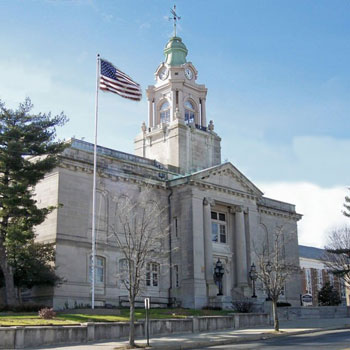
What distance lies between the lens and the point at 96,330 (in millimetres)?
26078

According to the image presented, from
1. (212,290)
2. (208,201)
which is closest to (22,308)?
(212,290)

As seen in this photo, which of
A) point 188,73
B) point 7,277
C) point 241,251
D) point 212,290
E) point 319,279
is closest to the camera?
point 7,277

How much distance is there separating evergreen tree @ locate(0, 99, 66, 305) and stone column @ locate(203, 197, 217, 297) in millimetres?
15803

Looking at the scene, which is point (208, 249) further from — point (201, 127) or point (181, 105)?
point (181, 105)

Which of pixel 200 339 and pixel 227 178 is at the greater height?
pixel 227 178

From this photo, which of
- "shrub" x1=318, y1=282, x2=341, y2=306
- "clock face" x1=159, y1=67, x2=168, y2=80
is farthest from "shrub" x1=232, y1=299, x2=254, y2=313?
"clock face" x1=159, y1=67, x2=168, y2=80

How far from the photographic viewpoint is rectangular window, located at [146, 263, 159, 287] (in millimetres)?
44719

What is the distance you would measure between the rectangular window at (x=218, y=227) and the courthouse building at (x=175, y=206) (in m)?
0.09

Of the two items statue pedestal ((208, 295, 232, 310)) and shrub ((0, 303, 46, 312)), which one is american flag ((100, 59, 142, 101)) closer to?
shrub ((0, 303, 46, 312))

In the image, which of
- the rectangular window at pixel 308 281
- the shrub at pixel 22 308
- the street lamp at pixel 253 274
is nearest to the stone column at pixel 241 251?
A: the street lamp at pixel 253 274

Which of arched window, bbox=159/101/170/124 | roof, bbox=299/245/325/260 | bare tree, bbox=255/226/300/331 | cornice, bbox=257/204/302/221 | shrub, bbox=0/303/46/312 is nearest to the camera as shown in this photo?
shrub, bbox=0/303/46/312

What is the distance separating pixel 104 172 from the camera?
140 ft

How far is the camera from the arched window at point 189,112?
58.3m

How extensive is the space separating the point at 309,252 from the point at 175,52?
191 feet
